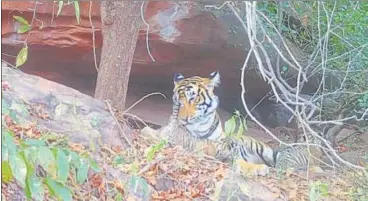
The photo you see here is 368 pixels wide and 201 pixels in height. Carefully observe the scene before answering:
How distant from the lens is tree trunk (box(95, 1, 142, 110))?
9.78 ft

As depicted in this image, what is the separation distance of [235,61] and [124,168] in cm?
254

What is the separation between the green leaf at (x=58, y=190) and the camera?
123cm

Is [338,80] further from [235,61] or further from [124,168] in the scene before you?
[124,168]

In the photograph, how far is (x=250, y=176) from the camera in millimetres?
2535

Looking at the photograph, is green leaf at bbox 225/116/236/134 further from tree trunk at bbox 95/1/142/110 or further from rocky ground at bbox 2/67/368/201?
tree trunk at bbox 95/1/142/110

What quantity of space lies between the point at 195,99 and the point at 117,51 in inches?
18.9

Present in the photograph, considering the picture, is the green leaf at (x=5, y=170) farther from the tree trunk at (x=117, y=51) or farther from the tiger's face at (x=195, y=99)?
the tiger's face at (x=195, y=99)

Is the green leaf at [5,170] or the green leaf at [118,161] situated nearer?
the green leaf at [5,170]

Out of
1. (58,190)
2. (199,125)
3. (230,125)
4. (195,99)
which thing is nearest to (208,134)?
(199,125)

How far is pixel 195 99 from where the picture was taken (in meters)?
3.21

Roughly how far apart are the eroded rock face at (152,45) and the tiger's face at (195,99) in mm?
802

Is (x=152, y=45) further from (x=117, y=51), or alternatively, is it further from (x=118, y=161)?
(x=118, y=161)

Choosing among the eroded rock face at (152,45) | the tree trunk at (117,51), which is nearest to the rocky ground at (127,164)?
the tree trunk at (117,51)

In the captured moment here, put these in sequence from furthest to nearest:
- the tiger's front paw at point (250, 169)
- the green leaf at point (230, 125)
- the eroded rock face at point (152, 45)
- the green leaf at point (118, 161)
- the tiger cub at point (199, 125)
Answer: the eroded rock face at point (152, 45) → the tiger cub at point (199, 125) → the green leaf at point (230, 125) → the tiger's front paw at point (250, 169) → the green leaf at point (118, 161)
